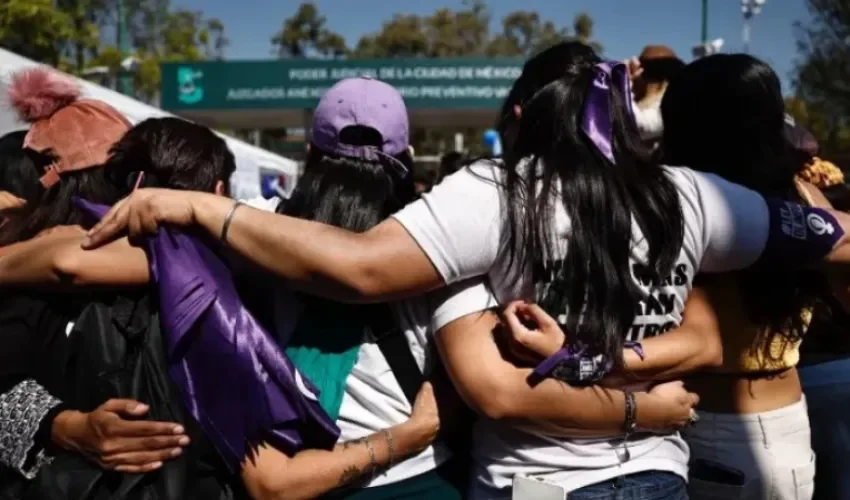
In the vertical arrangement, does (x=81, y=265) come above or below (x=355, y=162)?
below

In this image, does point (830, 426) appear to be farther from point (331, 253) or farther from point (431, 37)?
point (431, 37)

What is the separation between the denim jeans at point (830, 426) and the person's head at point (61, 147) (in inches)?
70.4

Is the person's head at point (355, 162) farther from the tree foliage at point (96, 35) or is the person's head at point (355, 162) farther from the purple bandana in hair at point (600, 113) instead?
the tree foliage at point (96, 35)

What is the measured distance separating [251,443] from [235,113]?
16.3 meters

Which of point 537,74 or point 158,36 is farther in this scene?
point 158,36

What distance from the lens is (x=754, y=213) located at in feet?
5.14

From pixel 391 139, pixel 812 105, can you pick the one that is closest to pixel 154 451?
pixel 391 139

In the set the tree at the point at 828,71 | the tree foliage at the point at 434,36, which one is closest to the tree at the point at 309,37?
the tree foliage at the point at 434,36

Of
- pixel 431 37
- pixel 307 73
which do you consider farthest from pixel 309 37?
pixel 307 73

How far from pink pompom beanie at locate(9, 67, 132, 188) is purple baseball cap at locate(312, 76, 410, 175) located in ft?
1.50

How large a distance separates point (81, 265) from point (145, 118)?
2.33m

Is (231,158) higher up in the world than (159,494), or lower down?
higher up

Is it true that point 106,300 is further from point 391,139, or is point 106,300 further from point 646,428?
point 646,428

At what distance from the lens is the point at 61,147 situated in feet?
5.72
